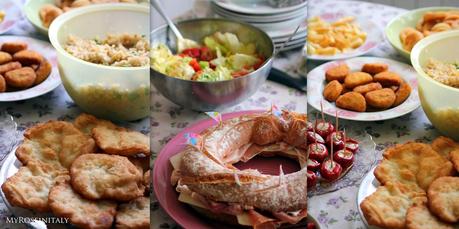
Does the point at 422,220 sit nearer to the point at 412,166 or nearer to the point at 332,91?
the point at 412,166

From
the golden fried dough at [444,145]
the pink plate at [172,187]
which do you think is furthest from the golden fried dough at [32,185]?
the golden fried dough at [444,145]

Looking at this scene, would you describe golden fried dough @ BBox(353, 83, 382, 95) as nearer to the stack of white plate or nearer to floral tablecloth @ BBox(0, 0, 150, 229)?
the stack of white plate

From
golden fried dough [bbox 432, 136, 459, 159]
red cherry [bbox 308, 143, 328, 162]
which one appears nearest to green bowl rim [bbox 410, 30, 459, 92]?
golden fried dough [bbox 432, 136, 459, 159]

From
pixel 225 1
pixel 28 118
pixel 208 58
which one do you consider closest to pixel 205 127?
pixel 208 58

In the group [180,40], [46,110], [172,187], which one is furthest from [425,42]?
[46,110]

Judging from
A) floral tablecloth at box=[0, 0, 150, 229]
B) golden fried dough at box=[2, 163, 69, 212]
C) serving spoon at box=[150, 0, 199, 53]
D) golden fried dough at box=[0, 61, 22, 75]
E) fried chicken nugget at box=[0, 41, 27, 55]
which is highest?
serving spoon at box=[150, 0, 199, 53]

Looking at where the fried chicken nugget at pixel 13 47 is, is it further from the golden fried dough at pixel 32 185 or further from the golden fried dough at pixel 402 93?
the golden fried dough at pixel 402 93
